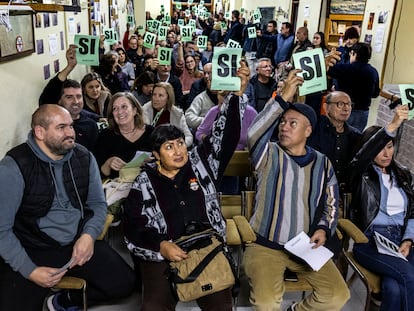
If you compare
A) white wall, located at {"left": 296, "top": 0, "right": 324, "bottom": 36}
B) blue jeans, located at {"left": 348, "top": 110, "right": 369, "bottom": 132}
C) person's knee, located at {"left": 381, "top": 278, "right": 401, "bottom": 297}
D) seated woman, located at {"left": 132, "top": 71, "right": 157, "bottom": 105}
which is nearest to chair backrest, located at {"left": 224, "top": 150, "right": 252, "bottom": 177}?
person's knee, located at {"left": 381, "top": 278, "right": 401, "bottom": 297}

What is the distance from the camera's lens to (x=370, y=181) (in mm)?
2336

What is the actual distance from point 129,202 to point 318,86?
123cm

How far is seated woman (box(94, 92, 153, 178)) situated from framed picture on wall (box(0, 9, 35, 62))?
661mm

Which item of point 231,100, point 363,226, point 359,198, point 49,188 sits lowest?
point 363,226

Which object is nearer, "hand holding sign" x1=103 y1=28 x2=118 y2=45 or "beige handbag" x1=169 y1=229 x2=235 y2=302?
"beige handbag" x1=169 y1=229 x2=235 y2=302

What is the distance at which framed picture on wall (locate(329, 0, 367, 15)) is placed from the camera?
758 centimetres

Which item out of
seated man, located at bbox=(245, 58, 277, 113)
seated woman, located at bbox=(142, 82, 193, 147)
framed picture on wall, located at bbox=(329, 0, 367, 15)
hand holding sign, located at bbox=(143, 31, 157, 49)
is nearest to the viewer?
seated woman, located at bbox=(142, 82, 193, 147)

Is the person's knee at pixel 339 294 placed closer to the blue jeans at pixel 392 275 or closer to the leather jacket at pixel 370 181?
the blue jeans at pixel 392 275

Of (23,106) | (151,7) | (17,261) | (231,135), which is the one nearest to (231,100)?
(231,135)

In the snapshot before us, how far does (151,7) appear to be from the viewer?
1969 centimetres

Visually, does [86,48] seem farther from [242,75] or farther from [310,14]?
[310,14]

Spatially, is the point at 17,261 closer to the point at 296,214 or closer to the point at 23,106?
the point at 23,106

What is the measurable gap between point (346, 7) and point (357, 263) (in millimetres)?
6729

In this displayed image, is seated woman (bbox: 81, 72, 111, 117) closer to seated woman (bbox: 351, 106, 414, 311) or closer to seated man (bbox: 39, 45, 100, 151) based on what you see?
seated man (bbox: 39, 45, 100, 151)
